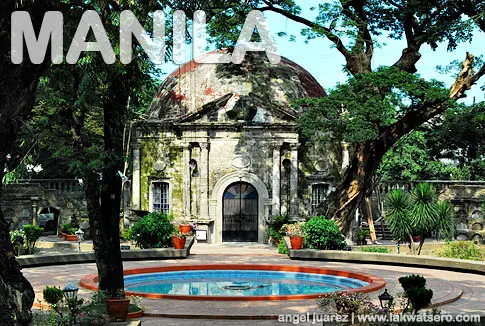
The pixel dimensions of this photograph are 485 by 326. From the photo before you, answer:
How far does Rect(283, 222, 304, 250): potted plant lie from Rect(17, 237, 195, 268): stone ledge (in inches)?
156

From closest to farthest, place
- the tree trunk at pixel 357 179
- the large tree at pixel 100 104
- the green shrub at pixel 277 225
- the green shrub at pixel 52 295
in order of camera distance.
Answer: the large tree at pixel 100 104 → the green shrub at pixel 52 295 → the tree trunk at pixel 357 179 → the green shrub at pixel 277 225

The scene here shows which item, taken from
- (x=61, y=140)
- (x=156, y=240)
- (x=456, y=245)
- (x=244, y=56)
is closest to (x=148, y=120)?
(x=244, y=56)

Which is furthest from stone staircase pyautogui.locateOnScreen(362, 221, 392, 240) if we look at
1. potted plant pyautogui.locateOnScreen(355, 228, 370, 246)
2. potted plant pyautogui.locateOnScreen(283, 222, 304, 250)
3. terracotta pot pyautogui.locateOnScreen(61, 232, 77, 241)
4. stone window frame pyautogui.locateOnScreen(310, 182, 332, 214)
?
terracotta pot pyautogui.locateOnScreen(61, 232, 77, 241)

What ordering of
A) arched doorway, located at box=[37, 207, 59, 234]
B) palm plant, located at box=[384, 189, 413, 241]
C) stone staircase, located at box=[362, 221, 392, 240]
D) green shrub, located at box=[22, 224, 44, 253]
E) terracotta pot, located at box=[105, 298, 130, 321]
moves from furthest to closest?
arched doorway, located at box=[37, 207, 59, 234] < stone staircase, located at box=[362, 221, 392, 240] < green shrub, located at box=[22, 224, 44, 253] < palm plant, located at box=[384, 189, 413, 241] < terracotta pot, located at box=[105, 298, 130, 321]

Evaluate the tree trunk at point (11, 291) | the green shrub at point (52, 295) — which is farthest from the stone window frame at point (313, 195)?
the tree trunk at point (11, 291)

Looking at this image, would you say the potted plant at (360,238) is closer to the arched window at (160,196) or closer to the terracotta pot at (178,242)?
the arched window at (160,196)

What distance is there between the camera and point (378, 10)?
93.2 ft

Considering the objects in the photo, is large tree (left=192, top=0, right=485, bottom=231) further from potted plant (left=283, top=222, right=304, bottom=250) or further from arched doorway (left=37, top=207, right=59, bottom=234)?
arched doorway (left=37, top=207, right=59, bottom=234)

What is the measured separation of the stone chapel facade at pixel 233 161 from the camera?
3334cm

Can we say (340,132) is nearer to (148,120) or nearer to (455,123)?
(455,123)

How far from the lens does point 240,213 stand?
3400 cm

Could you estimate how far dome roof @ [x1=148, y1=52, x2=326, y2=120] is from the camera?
34281mm

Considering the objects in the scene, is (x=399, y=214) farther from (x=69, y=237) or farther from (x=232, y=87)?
(x=69, y=237)

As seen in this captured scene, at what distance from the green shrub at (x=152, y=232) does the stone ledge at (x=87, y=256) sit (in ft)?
3.05
